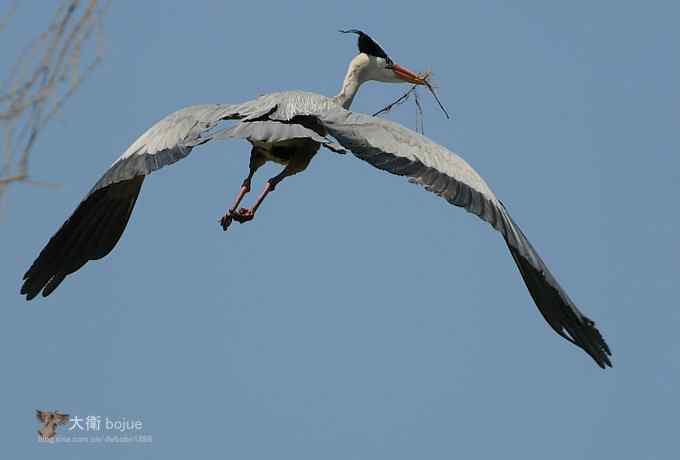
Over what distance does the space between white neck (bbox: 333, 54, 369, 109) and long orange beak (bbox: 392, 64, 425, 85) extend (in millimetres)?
318

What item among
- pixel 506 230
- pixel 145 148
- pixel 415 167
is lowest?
pixel 506 230

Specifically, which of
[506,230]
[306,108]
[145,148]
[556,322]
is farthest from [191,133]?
[556,322]

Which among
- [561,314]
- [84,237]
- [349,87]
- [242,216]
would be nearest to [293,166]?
[242,216]

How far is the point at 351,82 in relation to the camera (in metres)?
9.81

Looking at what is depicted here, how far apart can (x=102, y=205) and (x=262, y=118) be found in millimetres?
1802

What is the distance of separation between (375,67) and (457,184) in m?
2.67

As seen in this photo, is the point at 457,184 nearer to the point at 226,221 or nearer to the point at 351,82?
the point at 226,221

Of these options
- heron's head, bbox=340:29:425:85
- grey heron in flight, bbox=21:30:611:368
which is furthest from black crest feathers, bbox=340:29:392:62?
grey heron in flight, bbox=21:30:611:368

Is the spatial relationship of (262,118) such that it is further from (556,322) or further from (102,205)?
(556,322)

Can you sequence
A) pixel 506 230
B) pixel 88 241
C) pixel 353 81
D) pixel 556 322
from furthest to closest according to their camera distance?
1. pixel 353 81
2. pixel 88 241
3. pixel 556 322
4. pixel 506 230

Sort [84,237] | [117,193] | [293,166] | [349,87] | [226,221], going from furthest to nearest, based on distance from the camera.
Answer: [349,87], [117,193], [84,237], [293,166], [226,221]

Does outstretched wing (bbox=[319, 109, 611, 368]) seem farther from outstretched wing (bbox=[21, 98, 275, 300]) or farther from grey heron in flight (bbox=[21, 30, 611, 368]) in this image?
outstretched wing (bbox=[21, 98, 275, 300])

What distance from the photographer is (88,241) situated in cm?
897

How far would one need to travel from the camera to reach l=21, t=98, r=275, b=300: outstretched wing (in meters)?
7.53
